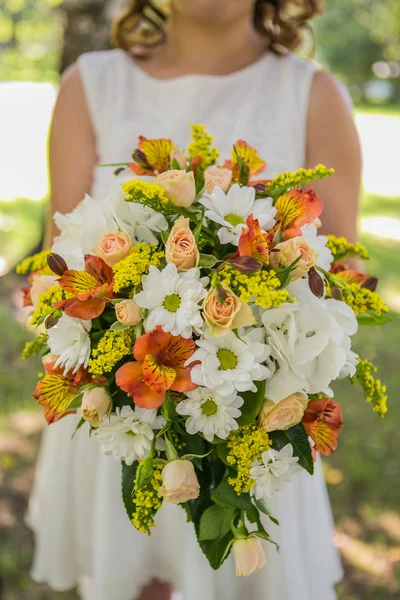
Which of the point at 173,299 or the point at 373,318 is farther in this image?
the point at 373,318

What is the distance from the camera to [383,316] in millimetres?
1326

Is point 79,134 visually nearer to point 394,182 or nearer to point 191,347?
point 191,347

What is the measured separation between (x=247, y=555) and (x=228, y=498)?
0.35 ft

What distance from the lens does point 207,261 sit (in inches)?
45.1

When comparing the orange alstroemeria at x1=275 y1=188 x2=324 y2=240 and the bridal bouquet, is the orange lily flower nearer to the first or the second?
the bridal bouquet

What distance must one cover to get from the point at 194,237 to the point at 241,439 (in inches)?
14.7

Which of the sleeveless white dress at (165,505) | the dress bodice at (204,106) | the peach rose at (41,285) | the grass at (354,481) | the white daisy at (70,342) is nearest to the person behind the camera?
the white daisy at (70,342)

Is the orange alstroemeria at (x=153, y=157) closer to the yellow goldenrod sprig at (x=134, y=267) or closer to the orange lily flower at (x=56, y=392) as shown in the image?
the yellow goldenrod sprig at (x=134, y=267)

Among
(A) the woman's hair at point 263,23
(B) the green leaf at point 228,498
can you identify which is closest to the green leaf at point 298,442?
(B) the green leaf at point 228,498

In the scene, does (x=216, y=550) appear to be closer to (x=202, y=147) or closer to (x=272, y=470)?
(x=272, y=470)

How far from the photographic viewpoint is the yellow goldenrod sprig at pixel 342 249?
1.37m

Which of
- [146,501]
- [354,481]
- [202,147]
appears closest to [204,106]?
[202,147]

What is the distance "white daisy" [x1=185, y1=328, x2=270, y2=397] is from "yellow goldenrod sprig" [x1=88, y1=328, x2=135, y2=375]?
5.0 inches

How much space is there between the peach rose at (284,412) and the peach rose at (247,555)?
0.22 meters
